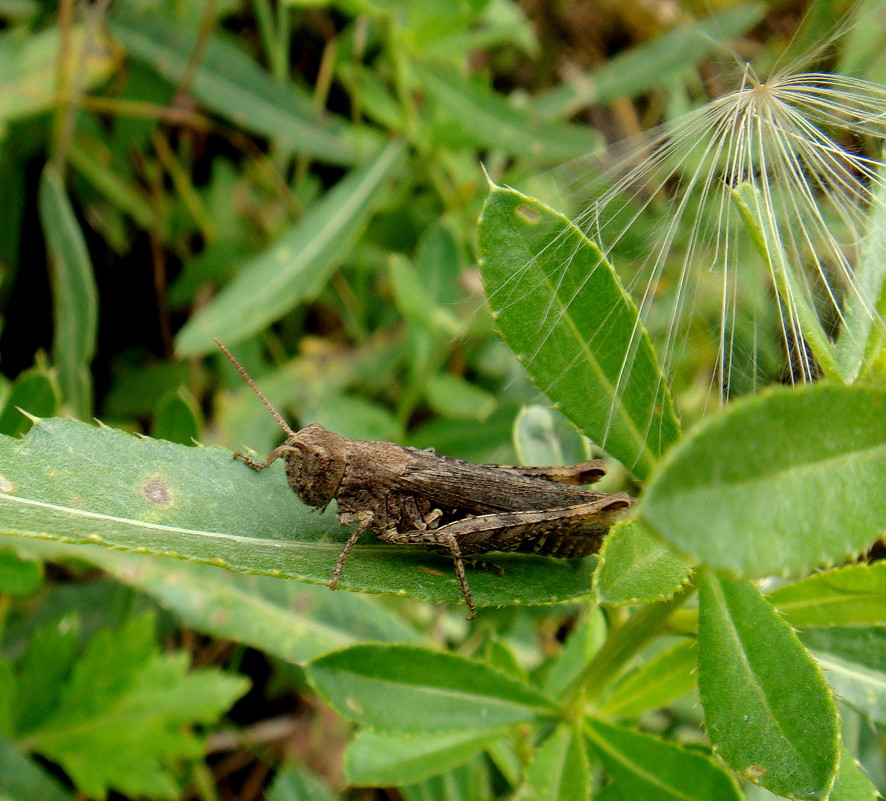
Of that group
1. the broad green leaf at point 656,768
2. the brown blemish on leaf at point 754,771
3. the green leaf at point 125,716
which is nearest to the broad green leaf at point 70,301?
the green leaf at point 125,716

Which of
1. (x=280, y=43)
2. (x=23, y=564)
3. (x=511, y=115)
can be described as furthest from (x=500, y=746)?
(x=280, y=43)

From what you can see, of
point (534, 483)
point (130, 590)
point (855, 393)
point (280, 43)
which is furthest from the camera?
point (280, 43)

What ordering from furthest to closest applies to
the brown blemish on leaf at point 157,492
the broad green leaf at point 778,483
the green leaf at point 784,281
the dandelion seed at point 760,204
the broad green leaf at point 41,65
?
the broad green leaf at point 41,65
the dandelion seed at point 760,204
the brown blemish on leaf at point 157,492
the green leaf at point 784,281
the broad green leaf at point 778,483

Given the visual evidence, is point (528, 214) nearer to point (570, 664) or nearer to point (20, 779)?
point (570, 664)

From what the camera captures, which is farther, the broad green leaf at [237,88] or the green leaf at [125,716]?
the broad green leaf at [237,88]

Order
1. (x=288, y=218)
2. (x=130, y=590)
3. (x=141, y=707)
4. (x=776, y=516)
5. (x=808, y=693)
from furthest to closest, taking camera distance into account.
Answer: (x=288, y=218)
(x=130, y=590)
(x=141, y=707)
(x=808, y=693)
(x=776, y=516)

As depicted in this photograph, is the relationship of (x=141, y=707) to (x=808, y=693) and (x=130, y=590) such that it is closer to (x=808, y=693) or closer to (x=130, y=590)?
(x=130, y=590)

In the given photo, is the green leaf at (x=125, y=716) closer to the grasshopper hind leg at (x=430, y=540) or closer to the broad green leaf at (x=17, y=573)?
the broad green leaf at (x=17, y=573)
